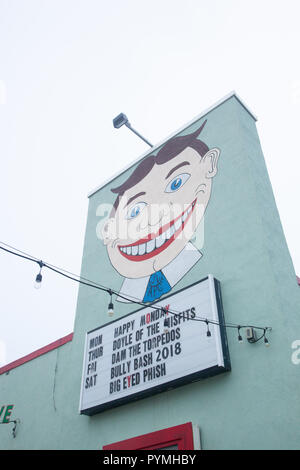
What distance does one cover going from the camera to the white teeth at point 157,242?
36.2 feet

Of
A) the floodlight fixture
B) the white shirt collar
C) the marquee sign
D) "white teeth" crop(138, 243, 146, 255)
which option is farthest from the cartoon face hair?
the marquee sign

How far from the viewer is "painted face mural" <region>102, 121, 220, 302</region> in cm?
1062

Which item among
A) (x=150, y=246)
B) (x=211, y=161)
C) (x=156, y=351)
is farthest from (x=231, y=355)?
(x=211, y=161)

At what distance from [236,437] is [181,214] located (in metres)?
5.43

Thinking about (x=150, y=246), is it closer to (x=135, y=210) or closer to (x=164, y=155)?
(x=135, y=210)

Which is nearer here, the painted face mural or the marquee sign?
the marquee sign

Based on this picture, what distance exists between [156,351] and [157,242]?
3.11 m

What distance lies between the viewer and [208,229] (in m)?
10.3

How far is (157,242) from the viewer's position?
11.3 m

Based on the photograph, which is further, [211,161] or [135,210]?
[135,210]

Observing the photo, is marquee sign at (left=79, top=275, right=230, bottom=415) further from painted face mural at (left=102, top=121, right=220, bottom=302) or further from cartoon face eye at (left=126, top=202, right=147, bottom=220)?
cartoon face eye at (left=126, top=202, right=147, bottom=220)

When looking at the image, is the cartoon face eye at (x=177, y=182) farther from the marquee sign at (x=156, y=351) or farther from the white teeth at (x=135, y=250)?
the marquee sign at (x=156, y=351)

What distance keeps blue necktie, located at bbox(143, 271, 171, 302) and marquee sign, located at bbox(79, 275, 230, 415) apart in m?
0.53
